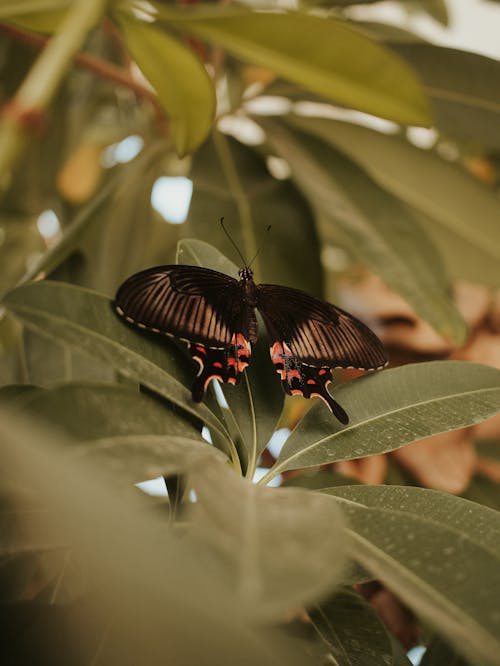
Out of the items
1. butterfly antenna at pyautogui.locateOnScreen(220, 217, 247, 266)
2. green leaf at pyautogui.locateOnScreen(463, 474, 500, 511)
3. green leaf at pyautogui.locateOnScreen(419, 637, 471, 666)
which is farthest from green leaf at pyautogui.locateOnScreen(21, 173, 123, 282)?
green leaf at pyautogui.locateOnScreen(463, 474, 500, 511)

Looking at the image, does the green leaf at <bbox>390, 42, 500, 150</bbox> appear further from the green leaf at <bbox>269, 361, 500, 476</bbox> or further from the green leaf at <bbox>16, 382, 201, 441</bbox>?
the green leaf at <bbox>16, 382, 201, 441</bbox>

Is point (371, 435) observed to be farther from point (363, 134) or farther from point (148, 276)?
point (363, 134)

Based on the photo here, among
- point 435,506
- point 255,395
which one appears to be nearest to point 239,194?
point 255,395

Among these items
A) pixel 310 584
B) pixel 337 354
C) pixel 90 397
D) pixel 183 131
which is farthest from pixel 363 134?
pixel 310 584

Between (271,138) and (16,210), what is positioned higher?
(271,138)

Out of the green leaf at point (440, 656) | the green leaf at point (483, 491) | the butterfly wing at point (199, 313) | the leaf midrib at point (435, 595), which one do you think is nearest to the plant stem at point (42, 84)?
the butterfly wing at point (199, 313)

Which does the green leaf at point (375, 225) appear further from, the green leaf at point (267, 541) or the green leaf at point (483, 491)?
the green leaf at point (267, 541)
